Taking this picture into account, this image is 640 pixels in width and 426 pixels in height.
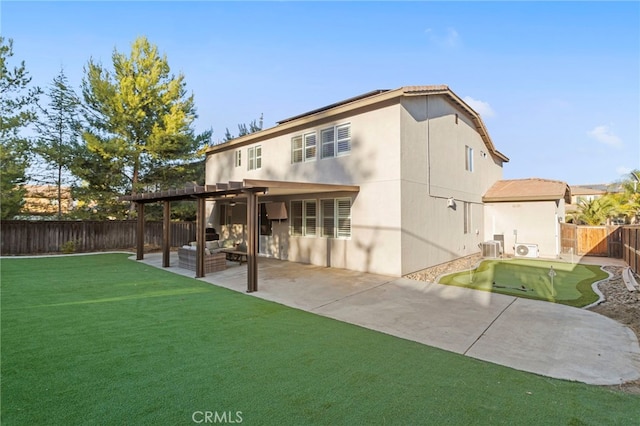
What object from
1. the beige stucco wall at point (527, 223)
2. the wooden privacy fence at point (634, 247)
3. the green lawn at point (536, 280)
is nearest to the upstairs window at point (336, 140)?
the green lawn at point (536, 280)

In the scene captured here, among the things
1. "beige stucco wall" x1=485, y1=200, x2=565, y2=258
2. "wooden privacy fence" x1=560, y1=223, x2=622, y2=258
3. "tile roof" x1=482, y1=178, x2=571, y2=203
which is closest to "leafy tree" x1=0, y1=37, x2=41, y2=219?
→ "tile roof" x1=482, y1=178, x2=571, y2=203

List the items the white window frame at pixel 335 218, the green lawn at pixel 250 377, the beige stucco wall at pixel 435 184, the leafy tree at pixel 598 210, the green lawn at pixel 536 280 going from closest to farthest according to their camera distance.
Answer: the green lawn at pixel 250 377
the green lawn at pixel 536 280
the beige stucco wall at pixel 435 184
the white window frame at pixel 335 218
the leafy tree at pixel 598 210

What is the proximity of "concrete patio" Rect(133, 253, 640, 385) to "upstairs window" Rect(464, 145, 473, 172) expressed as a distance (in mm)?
7847

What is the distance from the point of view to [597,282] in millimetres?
8867

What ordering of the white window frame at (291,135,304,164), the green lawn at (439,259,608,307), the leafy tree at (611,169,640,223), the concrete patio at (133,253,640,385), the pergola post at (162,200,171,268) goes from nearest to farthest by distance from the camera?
the concrete patio at (133,253,640,385) → the green lawn at (439,259,608,307) → the pergola post at (162,200,171,268) → the white window frame at (291,135,304,164) → the leafy tree at (611,169,640,223)

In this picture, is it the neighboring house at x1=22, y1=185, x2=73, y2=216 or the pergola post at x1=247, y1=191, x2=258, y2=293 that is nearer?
the pergola post at x1=247, y1=191, x2=258, y2=293

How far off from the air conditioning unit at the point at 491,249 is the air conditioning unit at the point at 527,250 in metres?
0.81

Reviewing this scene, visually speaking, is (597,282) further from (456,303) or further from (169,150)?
(169,150)

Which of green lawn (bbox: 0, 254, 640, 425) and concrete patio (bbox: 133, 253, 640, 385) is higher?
green lawn (bbox: 0, 254, 640, 425)

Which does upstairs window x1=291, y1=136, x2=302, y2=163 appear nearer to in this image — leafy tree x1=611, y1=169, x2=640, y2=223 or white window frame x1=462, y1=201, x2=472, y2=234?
white window frame x1=462, y1=201, x2=472, y2=234

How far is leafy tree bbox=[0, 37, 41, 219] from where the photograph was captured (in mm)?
13805

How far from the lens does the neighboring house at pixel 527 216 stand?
1407 cm

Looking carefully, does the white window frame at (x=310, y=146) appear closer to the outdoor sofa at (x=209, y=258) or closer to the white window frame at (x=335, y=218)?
the white window frame at (x=335, y=218)

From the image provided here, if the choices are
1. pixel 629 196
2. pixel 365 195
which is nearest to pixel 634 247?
pixel 365 195
